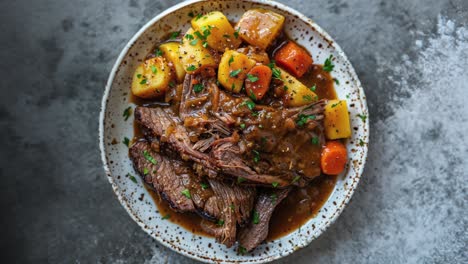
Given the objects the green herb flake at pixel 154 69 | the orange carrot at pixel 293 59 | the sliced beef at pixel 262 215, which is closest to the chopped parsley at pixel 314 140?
the sliced beef at pixel 262 215

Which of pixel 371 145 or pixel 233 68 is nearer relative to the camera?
pixel 233 68

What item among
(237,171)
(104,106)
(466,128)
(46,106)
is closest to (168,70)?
(104,106)

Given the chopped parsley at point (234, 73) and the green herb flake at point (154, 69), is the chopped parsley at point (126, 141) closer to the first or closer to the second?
the green herb flake at point (154, 69)

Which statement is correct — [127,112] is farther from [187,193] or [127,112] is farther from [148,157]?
[187,193]

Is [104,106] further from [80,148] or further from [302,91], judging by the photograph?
[302,91]

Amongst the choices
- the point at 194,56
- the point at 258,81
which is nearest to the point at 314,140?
the point at 258,81
